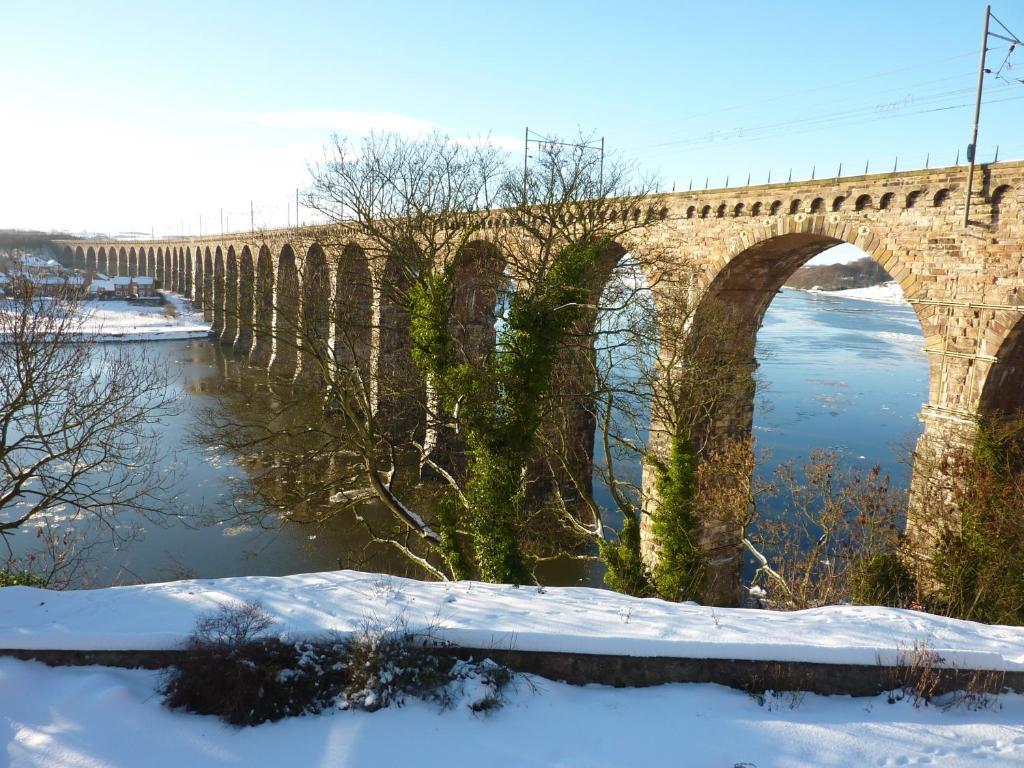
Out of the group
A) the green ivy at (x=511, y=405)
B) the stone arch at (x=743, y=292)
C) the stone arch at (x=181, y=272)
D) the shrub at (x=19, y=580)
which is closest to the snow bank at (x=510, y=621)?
the shrub at (x=19, y=580)

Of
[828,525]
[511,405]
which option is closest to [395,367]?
[511,405]

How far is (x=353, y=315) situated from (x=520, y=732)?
11573 millimetres

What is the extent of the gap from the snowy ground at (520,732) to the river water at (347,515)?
19.0 ft

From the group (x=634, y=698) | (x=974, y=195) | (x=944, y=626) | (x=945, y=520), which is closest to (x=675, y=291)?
(x=974, y=195)

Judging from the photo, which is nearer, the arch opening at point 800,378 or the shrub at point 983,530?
the shrub at point 983,530

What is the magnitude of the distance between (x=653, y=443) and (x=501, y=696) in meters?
9.41

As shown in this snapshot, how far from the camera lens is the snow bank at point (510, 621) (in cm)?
471

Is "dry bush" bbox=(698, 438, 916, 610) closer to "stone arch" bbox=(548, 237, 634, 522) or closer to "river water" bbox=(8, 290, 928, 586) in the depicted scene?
"river water" bbox=(8, 290, 928, 586)

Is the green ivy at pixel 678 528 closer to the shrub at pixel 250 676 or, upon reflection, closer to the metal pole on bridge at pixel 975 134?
the metal pole on bridge at pixel 975 134

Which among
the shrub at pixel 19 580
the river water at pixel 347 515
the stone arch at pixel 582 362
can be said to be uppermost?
the stone arch at pixel 582 362

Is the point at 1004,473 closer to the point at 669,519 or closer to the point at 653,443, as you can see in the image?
the point at 669,519

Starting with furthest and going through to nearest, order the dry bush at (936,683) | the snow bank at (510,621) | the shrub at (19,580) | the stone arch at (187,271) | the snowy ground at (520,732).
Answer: the stone arch at (187,271)
the shrub at (19,580)
the snow bank at (510,621)
the dry bush at (936,683)
the snowy ground at (520,732)

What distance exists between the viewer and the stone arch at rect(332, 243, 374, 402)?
10664mm

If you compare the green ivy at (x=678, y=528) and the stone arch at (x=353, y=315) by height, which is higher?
the stone arch at (x=353, y=315)
